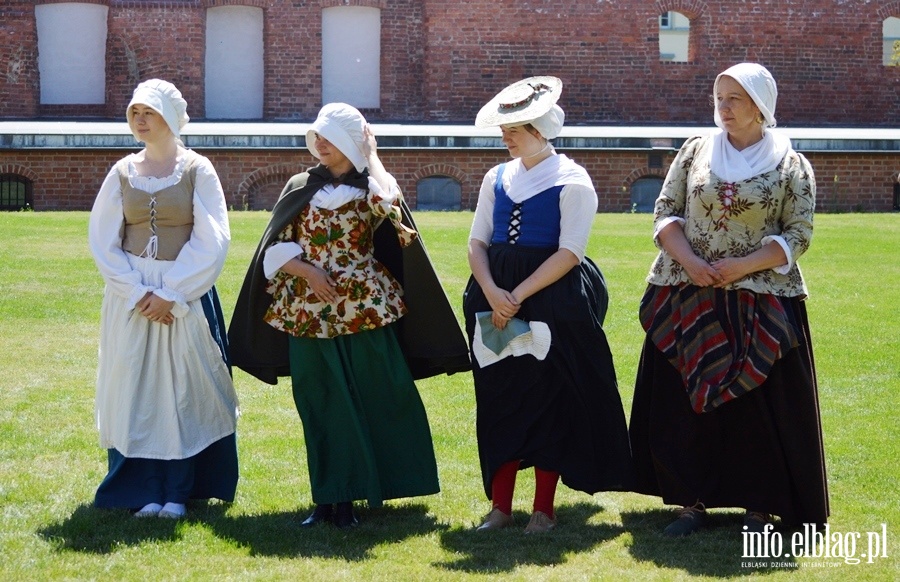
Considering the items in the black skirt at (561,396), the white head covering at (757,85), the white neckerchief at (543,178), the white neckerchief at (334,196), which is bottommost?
the black skirt at (561,396)

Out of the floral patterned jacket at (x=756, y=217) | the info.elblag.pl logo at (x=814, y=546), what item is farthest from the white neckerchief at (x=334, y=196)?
the info.elblag.pl logo at (x=814, y=546)

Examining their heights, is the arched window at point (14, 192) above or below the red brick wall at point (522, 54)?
below

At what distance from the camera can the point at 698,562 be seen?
470 centimetres

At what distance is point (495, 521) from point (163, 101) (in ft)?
7.03

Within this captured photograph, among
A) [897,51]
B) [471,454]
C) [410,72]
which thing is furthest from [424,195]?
[471,454]

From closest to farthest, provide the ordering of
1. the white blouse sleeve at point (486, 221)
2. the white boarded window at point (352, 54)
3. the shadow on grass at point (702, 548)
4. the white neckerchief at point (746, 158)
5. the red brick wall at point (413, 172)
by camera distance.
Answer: the shadow on grass at point (702, 548) < the white neckerchief at point (746, 158) < the white blouse sleeve at point (486, 221) < the red brick wall at point (413, 172) < the white boarded window at point (352, 54)

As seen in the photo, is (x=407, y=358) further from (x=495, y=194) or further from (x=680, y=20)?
(x=680, y=20)

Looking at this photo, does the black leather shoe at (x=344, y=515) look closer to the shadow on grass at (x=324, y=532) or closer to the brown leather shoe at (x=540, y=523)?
the shadow on grass at (x=324, y=532)

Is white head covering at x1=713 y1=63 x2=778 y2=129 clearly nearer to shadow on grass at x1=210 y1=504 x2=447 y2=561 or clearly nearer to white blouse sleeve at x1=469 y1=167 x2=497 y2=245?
white blouse sleeve at x1=469 y1=167 x2=497 y2=245

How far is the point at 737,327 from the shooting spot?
4.95 metres

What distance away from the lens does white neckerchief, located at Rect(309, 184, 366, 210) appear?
5.17m

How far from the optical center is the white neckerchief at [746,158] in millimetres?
4930

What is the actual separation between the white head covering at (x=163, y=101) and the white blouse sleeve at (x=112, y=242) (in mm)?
287

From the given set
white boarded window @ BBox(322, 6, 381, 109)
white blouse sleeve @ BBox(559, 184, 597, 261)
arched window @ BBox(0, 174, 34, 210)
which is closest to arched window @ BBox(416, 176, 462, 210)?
white boarded window @ BBox(322, 6, 381, 109)
